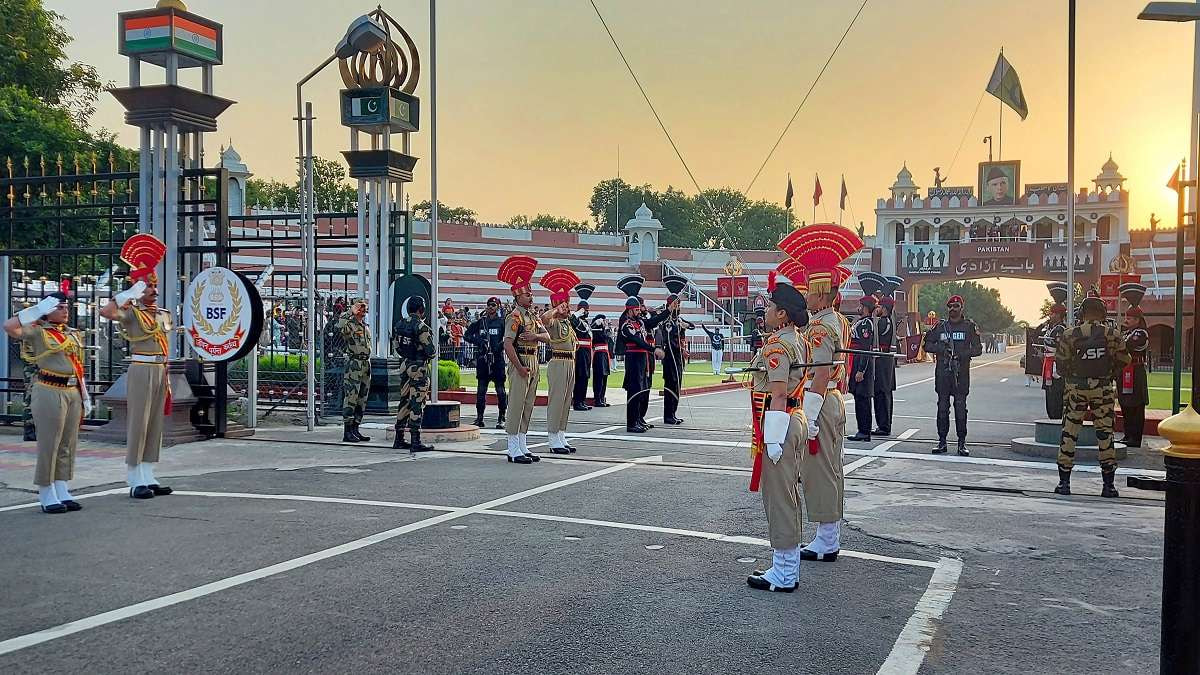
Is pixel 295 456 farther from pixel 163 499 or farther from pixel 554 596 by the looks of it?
pixel 554 596

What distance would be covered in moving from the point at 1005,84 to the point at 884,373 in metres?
9.09

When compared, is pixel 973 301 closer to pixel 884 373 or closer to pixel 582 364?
pixel 582 364

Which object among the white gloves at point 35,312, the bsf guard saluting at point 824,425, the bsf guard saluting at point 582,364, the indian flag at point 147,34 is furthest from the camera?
the bsf guard saluting at point 582,364

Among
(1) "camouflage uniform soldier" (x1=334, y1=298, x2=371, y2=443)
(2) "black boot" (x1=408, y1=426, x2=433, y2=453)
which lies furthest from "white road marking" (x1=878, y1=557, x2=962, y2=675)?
(1) "camouflage uniform soldier" (x1=334, y1=298, x2=371, y2=443)

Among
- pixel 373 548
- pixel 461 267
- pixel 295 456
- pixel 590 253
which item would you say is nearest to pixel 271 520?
pixel 373 548

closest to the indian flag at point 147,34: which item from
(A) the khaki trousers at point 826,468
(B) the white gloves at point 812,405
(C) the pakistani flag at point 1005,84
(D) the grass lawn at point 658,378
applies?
(D) the grass lawn at point 658,378

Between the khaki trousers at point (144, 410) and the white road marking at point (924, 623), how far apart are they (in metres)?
6.77

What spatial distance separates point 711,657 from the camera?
461 cm

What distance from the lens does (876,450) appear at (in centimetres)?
1293

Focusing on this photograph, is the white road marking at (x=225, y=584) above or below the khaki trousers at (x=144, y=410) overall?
below

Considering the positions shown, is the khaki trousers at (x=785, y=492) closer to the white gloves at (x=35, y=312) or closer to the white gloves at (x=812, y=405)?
the white gloves at (x=812, y=405)

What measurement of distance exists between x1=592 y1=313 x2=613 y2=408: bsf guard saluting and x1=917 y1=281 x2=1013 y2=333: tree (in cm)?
10158

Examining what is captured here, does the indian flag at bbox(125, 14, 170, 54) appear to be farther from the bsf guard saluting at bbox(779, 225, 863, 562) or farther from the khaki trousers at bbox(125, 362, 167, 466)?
the bsf guard saluting at bbox(779, 225, 863, 562)

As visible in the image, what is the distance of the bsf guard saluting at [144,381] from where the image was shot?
8.78m
